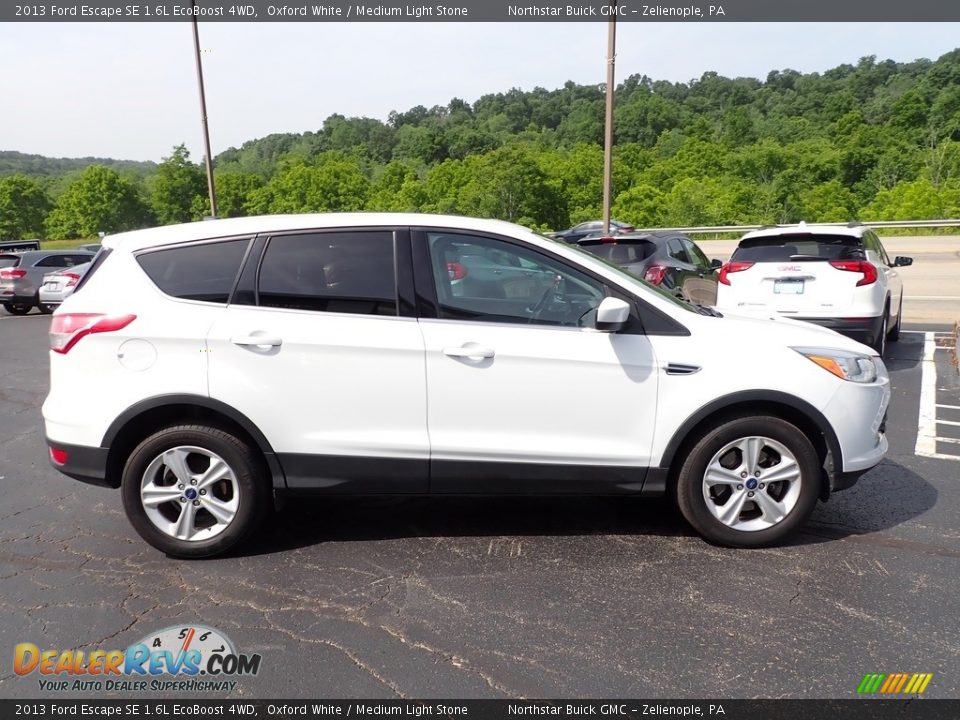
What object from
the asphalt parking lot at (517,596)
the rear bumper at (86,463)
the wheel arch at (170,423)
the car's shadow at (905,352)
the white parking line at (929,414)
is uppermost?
the wheel arch at (170,423)

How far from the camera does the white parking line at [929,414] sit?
18.7 feet

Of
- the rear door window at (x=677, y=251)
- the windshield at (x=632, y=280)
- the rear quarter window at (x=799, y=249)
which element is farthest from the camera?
the rear door window at (x=677, y=251)

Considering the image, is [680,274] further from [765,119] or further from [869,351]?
[765,119]

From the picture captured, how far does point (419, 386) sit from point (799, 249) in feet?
20.4

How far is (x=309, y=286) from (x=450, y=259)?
2.45ft

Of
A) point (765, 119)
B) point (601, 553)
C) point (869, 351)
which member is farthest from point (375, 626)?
point (765, 119)

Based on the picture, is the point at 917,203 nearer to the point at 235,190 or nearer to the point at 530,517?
the point at 530,517

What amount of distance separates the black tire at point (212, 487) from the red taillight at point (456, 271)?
1.38 m

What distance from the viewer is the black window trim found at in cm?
385

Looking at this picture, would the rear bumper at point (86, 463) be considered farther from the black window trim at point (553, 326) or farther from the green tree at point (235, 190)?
the green tree at point (235, 190)

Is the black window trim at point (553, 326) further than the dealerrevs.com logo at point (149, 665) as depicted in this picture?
Yes

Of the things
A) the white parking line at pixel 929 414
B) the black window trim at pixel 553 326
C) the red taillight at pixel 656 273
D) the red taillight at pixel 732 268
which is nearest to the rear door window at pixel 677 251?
the red taillight at pixel 656 273

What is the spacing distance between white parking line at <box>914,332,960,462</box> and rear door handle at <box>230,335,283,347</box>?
4.74 meters
